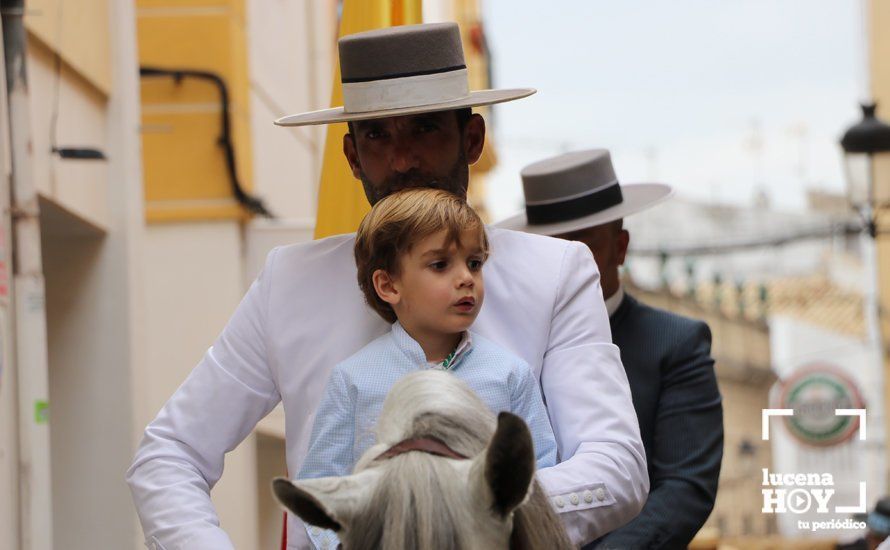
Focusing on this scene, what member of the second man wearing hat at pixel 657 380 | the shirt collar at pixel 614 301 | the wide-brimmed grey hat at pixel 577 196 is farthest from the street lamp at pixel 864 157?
the shirt collar at pixel 614 301

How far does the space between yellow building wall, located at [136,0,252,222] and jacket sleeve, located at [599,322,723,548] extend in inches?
263

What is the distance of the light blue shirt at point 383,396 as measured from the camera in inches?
127

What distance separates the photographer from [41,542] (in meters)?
7.20

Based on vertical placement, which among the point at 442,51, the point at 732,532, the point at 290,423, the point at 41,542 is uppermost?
the point at 442,51

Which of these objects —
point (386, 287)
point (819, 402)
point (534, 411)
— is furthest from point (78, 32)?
point (819, 402)

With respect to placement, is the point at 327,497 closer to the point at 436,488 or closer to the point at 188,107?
the point at 436,488

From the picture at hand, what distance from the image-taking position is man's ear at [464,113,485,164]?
3.85m

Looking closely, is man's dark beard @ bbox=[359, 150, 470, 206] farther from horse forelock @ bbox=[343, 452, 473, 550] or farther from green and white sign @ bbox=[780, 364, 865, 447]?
green and white sign @ bbox=[780, 364, 865, 447]

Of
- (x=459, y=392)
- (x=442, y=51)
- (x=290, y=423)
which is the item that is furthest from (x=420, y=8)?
(x=459, y=392)

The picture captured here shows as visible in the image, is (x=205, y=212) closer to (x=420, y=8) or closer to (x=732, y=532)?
(x=420, y=8)

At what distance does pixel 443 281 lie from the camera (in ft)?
10.8

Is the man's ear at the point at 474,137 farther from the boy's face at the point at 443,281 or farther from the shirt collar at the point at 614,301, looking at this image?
the shirt collar at the point at 614,301

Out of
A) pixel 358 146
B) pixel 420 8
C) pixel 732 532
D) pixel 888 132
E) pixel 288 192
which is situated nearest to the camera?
pixel 358 146

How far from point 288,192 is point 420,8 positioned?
919 cm
